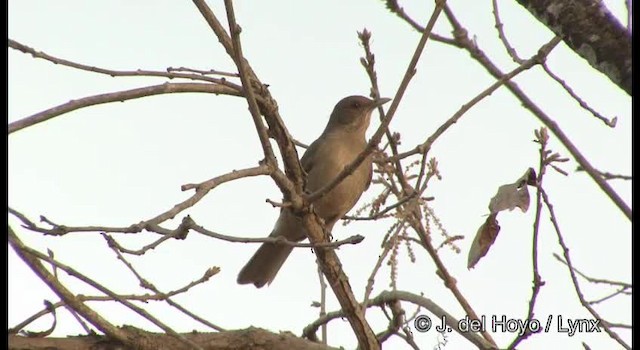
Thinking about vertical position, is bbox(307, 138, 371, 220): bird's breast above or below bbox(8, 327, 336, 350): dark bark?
above

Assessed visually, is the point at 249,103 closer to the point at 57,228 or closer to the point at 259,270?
the point at 57,228

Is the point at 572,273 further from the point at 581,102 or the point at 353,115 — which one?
the point at 353,115

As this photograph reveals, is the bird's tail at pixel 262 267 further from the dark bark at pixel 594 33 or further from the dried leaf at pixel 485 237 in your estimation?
the dark bark at pixel 594 33

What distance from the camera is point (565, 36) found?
282 cm

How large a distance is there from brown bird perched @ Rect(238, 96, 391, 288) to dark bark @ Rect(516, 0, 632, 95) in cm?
290

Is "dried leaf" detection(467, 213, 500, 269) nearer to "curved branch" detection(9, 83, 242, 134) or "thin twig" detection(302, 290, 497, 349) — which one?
"thin twig" detection(302, 290, 497, 349)

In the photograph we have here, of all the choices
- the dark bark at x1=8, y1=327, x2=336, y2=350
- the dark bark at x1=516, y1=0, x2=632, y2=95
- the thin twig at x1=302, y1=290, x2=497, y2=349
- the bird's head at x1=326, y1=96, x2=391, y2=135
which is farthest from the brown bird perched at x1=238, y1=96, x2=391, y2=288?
the dark bark at x1=516, y1=0, x2=632, y2=95

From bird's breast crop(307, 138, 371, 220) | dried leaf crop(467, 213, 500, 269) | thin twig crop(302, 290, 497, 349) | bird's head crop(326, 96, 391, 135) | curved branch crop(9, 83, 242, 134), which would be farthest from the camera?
bird's head crop(326, 96, 391, 135)

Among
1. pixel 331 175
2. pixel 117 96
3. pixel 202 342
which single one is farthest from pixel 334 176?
pixel 117 96

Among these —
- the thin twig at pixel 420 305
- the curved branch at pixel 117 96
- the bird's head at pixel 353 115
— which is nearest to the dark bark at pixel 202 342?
the thin twig at pixel 420 305

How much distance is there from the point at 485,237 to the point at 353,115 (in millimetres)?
3391

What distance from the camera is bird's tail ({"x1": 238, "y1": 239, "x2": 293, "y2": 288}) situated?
21.2ft
